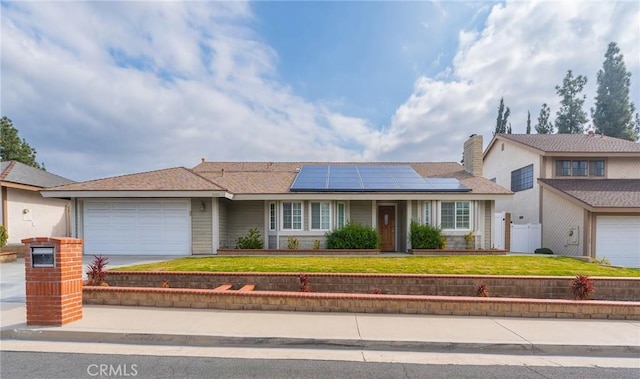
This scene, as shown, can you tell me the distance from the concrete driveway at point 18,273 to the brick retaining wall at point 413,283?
2383mm

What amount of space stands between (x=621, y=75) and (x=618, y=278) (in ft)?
133

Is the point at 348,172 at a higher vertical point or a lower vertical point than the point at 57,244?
higher

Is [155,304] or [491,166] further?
[491,166]

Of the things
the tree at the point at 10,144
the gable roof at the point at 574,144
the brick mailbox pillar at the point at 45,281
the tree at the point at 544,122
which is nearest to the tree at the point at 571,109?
the tree at the point at 544,122

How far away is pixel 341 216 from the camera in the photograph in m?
14.1

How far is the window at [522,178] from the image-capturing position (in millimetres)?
17125

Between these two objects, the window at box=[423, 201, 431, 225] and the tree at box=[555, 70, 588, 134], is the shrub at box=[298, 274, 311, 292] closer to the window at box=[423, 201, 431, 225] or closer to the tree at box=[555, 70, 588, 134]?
the window at box=[423, 201, 431, 225]

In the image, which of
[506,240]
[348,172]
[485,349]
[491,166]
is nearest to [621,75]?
[491,166]

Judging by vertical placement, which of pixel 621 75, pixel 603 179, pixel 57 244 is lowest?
pixel 57 244

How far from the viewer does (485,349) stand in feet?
15.3

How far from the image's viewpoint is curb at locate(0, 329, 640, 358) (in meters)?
4.64

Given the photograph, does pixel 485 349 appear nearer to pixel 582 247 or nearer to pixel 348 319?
pixel 348 319

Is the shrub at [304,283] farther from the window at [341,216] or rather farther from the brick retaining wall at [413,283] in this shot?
the window at [341,216]

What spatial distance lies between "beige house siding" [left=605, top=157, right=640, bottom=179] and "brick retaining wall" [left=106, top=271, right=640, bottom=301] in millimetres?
11314
